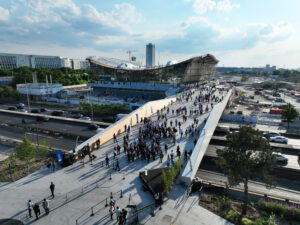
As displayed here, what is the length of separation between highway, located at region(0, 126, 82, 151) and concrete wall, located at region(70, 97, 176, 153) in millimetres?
5565

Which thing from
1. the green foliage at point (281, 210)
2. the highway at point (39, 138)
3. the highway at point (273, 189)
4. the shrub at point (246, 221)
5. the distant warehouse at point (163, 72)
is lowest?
the highway at point (273, 189)

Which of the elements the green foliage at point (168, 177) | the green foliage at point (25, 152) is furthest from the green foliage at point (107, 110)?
the green foliage at point (168, 177)

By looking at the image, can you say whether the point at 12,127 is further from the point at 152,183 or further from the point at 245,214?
the point at 245,214

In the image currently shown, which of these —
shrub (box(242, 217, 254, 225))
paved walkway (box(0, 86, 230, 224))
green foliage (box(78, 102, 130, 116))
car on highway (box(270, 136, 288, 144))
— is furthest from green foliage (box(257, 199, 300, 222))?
green foliage (box(78, 102, 130, 116))

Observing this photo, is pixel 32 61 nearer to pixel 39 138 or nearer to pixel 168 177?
pixel 39 138

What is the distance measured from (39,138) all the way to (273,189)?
2667 centimetres

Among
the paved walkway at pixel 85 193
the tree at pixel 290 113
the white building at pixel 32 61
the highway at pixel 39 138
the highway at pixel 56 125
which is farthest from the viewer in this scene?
the white building at pixel 32 61

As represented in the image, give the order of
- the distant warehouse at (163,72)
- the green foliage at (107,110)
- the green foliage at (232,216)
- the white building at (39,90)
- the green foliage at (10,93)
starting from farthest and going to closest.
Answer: the green foliage at (10,93), the white building at (39,90), the distant warehouse at (163,72), the green foliage at (107,110), the green foliage at (232,216)

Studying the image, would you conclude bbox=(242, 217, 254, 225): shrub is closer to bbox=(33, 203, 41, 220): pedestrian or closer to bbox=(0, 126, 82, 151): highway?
bbox=(33, 203, 41, 220): pedestrian

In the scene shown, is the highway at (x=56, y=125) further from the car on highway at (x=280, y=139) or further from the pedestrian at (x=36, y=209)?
the car on highway at (x=280, y=139)

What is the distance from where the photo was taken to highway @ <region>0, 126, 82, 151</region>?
76.7ft

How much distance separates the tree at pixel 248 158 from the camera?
1086cm

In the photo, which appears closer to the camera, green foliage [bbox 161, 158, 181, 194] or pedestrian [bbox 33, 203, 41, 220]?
pedestrian [bbox 33, 203, 41, 220]

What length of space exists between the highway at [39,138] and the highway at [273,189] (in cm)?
1521
